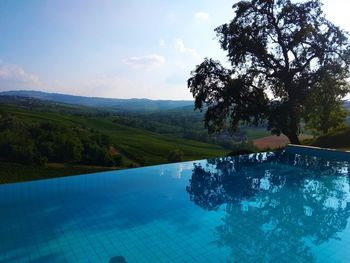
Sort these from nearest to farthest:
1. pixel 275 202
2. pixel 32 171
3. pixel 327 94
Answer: pixel 275 202 < pixel 327 94 < pixel 32 171

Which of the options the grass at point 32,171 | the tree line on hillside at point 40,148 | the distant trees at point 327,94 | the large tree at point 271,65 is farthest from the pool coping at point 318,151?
the tree line on hillside at point 40,148

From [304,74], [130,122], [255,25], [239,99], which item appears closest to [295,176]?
[239,99]

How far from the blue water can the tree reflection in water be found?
2 cm

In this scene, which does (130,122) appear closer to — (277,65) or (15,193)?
(277,65)

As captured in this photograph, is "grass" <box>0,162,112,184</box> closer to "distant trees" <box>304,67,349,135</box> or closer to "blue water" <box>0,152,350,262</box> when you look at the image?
"blue water" <box>0,152,350,262</box>

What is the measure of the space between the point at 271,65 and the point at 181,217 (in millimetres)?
12680

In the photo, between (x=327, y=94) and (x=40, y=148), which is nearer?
(x=327, y=94)

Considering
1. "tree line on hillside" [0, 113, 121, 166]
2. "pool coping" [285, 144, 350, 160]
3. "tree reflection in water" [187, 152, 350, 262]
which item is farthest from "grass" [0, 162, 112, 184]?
"pool coping" [285, 144, 350, 160]

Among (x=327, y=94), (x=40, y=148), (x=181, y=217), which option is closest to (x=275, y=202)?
(x=181, y=217)

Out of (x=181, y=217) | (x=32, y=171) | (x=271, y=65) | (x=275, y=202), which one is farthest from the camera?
(x=32, y=171)

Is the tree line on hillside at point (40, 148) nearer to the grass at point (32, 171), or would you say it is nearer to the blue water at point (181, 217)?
the grass at point (32, 171)

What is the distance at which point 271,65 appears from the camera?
17.3 m

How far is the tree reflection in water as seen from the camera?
548cm

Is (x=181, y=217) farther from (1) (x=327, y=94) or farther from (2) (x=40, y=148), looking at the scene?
(2) (x=40, y=148)
